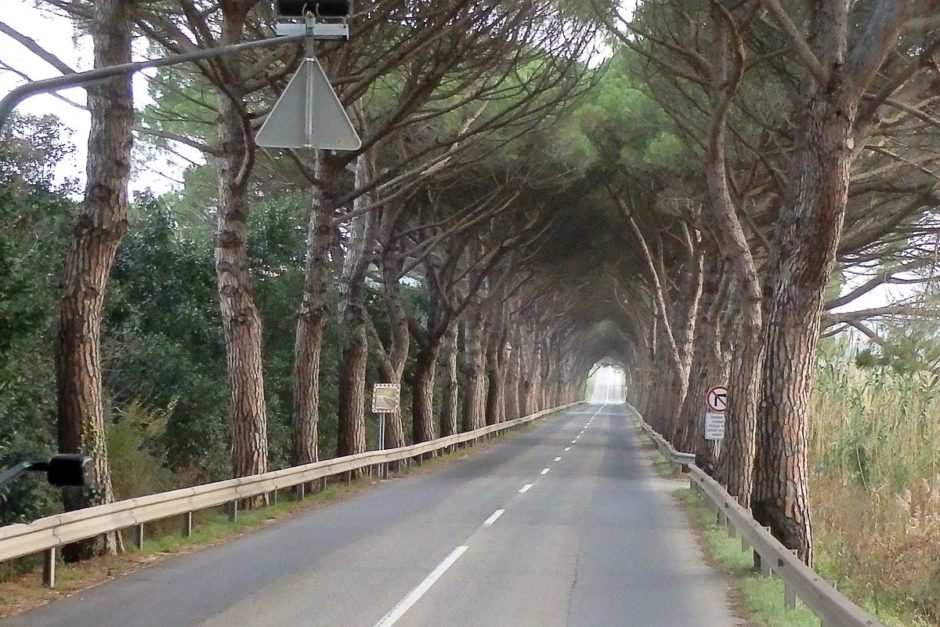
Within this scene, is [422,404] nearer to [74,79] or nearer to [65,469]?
[74,79]

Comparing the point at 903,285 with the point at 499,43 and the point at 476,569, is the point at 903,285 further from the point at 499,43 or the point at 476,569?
the point at 476,569

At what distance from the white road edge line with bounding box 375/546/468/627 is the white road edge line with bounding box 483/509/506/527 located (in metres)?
2.86

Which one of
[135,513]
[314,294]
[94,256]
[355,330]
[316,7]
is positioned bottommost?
[135,513]

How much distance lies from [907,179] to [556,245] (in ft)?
57.0

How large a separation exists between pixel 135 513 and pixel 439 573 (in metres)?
3.49

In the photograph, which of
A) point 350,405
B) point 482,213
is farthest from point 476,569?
point 482,213

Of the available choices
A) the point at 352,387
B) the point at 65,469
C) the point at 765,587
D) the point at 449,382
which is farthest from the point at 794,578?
the point at 449,382

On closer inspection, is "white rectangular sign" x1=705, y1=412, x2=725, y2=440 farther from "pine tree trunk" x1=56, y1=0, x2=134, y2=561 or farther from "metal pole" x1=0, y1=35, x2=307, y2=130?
"metal pole" x1=0, y1=35, x2=307, y2=130

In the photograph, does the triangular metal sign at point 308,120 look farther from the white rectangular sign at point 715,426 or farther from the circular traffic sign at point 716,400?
the circular traffic sign at point 716,400

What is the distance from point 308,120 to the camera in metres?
9.57

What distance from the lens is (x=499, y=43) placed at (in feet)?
64.0

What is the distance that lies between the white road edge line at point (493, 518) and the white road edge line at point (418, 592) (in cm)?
286

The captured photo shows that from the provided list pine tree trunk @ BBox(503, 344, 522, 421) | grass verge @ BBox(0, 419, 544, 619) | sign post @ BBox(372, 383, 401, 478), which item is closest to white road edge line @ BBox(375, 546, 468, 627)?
grass verge @ BBox(0, 419, 544, 619)

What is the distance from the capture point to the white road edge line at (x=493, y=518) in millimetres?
16984
